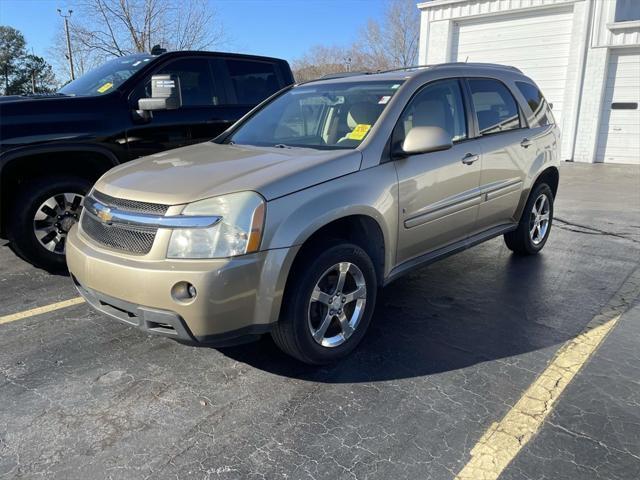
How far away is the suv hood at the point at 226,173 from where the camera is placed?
2.79 metres

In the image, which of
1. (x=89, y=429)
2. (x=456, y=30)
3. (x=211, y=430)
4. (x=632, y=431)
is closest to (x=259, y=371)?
(x=211, y=430)

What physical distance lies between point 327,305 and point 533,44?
13.8 metres

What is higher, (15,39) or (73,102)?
(15,39)

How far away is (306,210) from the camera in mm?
2857

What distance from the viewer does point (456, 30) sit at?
1559 cm

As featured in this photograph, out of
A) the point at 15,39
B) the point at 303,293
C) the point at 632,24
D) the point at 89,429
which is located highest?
the point at 15,39

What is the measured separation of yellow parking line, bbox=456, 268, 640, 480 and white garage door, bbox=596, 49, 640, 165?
11.5 m

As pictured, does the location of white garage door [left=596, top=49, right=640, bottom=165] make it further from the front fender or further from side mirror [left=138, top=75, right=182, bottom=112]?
the front fender

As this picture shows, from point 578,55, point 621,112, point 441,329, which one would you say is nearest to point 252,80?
point 441,329

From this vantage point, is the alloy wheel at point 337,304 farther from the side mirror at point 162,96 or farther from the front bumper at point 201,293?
the side mirror at point 162,96

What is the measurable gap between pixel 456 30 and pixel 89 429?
15.7m

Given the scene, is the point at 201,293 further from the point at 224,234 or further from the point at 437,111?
the point at 437,111

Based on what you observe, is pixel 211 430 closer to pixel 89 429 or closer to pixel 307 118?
pixel 89 429

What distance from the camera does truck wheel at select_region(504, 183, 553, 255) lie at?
517 centimetres
